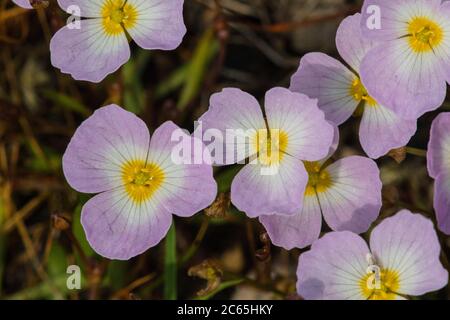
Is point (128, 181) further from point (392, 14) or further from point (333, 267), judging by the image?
point (392, 14)

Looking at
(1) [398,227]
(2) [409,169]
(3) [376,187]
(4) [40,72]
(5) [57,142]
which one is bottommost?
(1) [398,227]

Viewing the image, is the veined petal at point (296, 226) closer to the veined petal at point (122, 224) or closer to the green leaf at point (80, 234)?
the veined petal at point (122, 224)

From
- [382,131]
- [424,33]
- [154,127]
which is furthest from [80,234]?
[424,33]

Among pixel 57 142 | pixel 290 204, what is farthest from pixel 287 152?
pixel 57 142

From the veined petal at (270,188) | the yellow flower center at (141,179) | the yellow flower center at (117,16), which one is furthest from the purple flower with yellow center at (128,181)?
the yellow flower center at (117,16)

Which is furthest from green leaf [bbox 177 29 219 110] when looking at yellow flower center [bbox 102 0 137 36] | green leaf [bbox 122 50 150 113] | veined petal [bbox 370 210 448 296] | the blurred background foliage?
veined petal [bbox 370 210 448 296]

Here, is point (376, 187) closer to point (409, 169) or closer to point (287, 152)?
point (287, 152)

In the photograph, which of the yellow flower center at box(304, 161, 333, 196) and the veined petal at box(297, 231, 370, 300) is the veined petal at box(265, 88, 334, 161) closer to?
the yellow flower center at box(304, 161, 333, 196)
